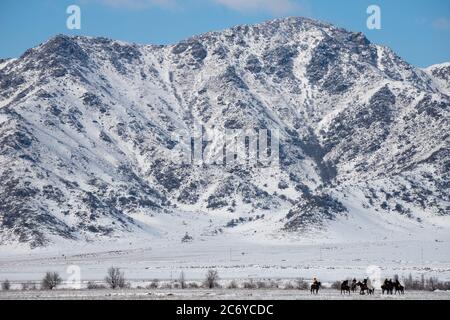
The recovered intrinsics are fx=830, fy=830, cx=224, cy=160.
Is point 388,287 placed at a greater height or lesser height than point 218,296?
greater

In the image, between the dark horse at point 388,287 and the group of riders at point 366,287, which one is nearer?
the group of riders at point 366,287

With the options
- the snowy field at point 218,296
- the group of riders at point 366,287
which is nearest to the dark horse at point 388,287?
the group of riders at point 366,287

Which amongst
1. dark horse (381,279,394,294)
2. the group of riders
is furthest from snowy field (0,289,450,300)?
dark horse (381,279,394,294)

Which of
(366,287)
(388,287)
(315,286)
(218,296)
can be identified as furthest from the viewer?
(315,286)

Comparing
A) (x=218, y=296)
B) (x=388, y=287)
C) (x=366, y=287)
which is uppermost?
(x=366, y=287)

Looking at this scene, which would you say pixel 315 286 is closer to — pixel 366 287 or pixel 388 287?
pixel 366 287

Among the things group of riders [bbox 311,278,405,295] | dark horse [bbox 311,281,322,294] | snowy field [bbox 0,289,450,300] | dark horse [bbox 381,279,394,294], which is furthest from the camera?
dark horse [bbox 311,281,322,294]

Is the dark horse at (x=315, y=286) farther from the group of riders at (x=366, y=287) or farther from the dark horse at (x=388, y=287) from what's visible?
the dark horse at (x=388, y=287)

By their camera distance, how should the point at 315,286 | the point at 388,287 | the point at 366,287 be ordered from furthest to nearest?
the point at 315,286 < the point at 388,287 < the point at 366,287

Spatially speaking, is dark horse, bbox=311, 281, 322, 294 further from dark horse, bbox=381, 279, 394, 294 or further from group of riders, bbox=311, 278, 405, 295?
dark horse, bbox=381, 279, 394, 294

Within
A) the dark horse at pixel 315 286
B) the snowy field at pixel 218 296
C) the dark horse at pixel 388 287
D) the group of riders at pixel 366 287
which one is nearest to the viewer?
the snowy field at pixel 218 296

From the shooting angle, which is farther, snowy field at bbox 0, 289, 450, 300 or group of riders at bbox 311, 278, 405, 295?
A: group of riders at bbox 311, 278, 405, 295

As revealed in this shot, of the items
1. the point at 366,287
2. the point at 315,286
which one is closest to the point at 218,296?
the point at 315,286
